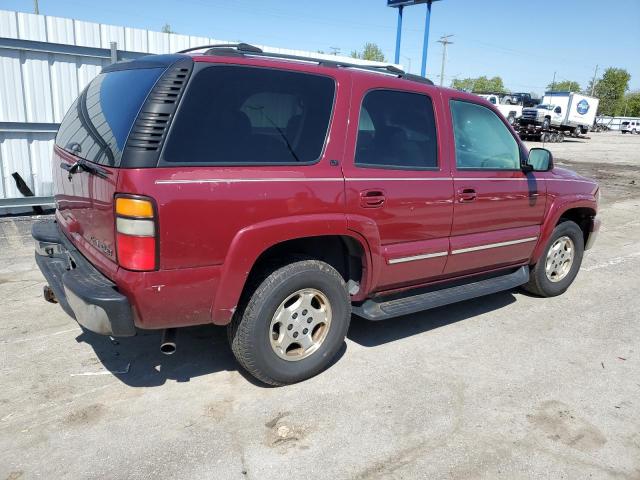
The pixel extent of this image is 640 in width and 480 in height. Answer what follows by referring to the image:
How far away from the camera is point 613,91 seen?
9794 cm

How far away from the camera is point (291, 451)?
2.76 meters

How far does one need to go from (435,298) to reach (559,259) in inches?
77.3

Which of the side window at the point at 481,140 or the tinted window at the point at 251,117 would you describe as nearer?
the tinted window at the point at 251,117

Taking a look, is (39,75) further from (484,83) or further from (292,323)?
(484,83)

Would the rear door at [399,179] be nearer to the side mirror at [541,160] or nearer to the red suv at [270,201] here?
the red suv at [270,201]

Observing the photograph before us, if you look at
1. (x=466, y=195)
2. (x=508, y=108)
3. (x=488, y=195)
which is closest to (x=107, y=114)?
(x=466, y=195)

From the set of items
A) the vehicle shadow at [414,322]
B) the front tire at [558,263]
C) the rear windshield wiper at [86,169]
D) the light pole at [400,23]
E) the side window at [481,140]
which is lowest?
the vehicle shadow at [414,322]

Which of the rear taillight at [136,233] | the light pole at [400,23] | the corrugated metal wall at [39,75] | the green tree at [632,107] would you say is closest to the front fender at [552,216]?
the rear taillight at [136,233]

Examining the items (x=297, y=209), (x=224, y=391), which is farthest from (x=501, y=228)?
(x=224, y=391)

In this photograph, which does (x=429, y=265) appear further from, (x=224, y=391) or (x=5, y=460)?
(x=5, y=460)

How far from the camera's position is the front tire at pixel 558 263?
5.10 meters

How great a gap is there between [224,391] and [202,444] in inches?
21.5

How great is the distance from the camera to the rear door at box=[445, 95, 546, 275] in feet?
13.3

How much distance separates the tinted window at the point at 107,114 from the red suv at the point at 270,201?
15mm
